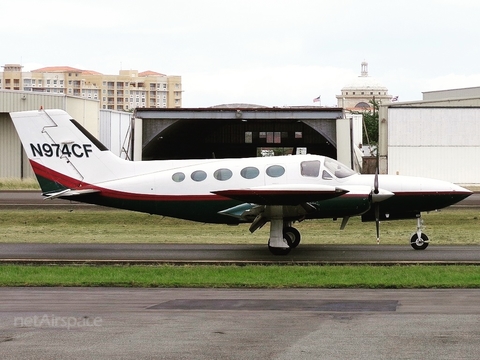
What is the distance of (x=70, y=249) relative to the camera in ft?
81.1

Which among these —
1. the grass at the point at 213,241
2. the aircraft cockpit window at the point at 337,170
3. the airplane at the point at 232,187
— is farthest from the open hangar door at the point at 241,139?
the aircraft cockpit window at the point at 337,170

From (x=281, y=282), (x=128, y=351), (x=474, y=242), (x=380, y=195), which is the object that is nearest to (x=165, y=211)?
(x=380, y=195)

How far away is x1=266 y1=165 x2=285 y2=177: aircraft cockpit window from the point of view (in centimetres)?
2334

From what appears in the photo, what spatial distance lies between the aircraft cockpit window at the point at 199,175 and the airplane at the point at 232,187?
0.03 metres

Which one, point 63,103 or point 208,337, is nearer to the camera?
point 208,337

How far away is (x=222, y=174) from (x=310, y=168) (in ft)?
7.86

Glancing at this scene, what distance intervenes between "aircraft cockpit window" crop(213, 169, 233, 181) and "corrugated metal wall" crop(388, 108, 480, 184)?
126ft

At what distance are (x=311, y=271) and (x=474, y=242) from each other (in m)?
8.62

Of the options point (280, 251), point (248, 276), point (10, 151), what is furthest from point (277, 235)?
point (10, 151)

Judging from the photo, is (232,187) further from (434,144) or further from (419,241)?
(434,144)

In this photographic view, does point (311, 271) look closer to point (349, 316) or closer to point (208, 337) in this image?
point (349, 316)

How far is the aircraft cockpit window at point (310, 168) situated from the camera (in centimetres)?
2327

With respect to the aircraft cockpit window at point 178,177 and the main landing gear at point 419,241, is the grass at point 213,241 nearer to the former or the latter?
the main landing gear at point 419,241

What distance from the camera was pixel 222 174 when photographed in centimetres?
2388
